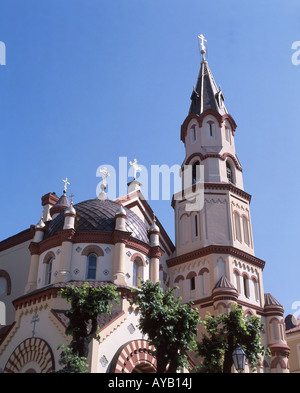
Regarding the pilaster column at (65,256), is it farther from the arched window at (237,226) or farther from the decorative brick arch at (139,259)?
the arched window at (237,226)

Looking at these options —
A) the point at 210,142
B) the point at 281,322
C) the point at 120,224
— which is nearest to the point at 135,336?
the point at 120,224

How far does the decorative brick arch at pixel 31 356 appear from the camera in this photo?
23641mm

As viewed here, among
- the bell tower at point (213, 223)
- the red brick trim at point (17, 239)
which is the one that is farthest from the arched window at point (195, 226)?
the red brick trim at point (17, 239)

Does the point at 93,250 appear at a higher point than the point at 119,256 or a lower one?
higher

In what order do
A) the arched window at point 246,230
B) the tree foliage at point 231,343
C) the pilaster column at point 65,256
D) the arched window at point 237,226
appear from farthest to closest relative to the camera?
the arched window at point 246,230 → the arched window at point 237,226 → the pilaster column at point 65,256 → the tree foliage at point 231,343

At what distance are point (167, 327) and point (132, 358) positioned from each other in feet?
16.6

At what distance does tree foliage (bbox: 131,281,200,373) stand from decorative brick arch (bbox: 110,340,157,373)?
3.28 meters

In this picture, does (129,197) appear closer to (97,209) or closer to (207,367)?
(97,209)

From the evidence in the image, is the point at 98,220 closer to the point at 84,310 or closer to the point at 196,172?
the point at 84,310

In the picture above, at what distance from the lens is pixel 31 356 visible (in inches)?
969

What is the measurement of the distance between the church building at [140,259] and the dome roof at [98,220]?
2.9 inches

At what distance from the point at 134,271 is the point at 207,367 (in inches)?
338

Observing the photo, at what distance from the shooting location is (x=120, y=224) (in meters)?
28.8

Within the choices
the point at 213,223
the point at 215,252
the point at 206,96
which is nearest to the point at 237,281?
the point at 215,252
